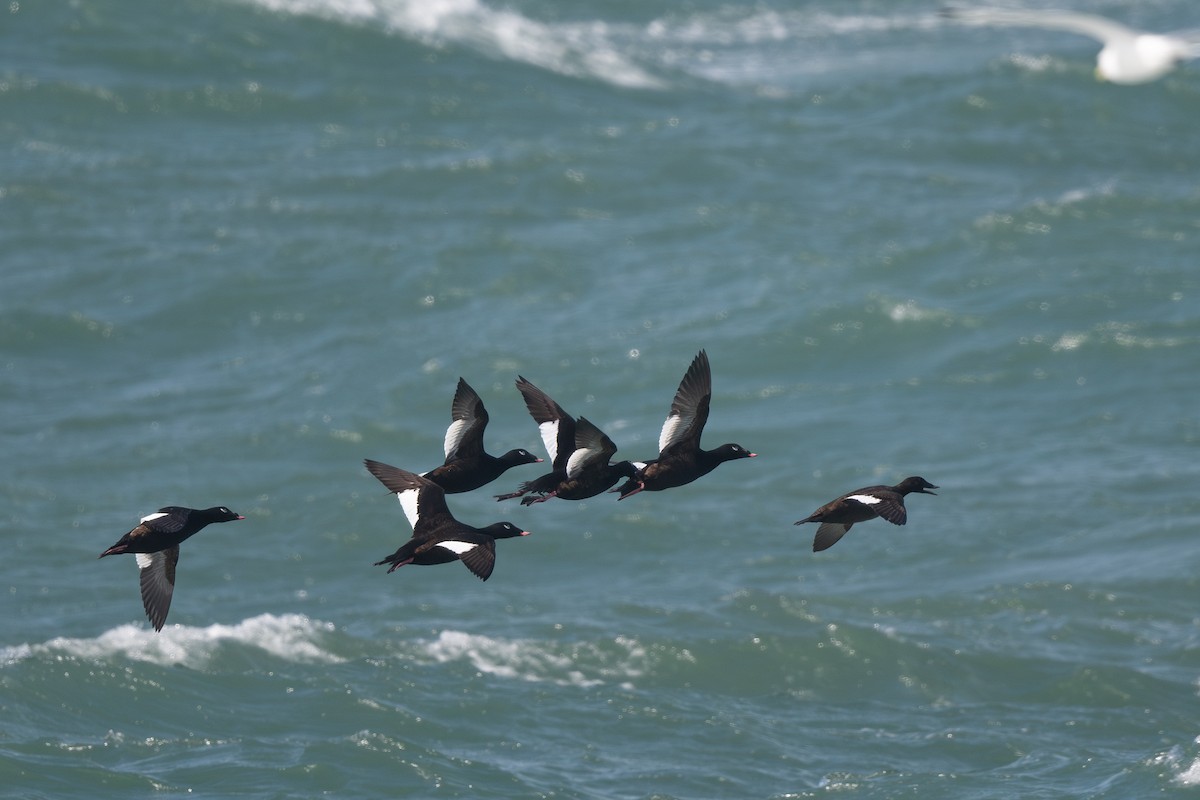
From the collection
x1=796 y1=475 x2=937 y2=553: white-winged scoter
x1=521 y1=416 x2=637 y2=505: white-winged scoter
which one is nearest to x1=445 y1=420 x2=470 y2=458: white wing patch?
x1=521 y1=416 x2=637 y2=505: white-winged scoter

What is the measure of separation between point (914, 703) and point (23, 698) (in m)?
11.1

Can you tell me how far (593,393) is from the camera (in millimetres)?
33531

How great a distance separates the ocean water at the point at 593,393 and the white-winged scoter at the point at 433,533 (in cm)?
703

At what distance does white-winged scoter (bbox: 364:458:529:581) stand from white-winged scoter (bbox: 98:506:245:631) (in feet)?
4.14

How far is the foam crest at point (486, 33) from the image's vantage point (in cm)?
4944

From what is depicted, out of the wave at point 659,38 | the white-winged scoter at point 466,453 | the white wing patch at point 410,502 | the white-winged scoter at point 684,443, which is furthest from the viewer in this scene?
the wave at point 659,38

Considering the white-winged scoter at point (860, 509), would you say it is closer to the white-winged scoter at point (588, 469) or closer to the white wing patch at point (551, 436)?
the white-winged scoter at point (588, 469)

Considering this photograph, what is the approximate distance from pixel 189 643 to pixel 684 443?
1236 centimetres

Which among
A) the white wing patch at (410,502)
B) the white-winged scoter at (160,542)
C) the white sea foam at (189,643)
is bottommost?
the white sea foam at (189,643)

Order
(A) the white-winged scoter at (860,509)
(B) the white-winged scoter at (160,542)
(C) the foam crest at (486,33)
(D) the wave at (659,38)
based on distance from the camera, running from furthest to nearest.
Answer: (D) the wave at (659,38)
(C) the foam crest at (486,33)
(B) the white-winged scoter at (160,542)
(A) the white-winged scoter at (860,509)

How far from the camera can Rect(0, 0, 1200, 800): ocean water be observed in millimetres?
23109

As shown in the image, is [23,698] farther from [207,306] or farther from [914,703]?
[207,306]

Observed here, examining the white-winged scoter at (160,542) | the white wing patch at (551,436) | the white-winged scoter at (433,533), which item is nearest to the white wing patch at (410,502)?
the white-winged scoter at (433,533)

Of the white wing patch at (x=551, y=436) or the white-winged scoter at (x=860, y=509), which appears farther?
the white wing patch at (x=551, y=436)
